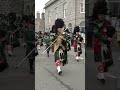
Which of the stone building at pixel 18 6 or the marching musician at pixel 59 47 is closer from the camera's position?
the stone building at pixel 18 6

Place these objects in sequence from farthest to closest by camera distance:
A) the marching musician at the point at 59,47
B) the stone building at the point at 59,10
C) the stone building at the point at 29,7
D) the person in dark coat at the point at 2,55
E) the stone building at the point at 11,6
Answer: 1. the marching musician at the point at 59,47
2. the stone building at the point at 59,10
3. the person in dark coat at the point at 2,55
4. the stone building at the point at 11,6
5. the stone building at the point at 29,7

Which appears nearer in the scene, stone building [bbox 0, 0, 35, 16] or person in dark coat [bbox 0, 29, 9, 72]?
stone building [bbox 0, 0, 35, 16]

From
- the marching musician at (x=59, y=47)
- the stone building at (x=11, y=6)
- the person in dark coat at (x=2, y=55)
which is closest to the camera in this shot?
the stone building at (x=11, y=6)

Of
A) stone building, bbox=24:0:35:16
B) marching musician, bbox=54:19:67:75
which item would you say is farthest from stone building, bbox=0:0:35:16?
marching musician, bbox=54:19:67:75

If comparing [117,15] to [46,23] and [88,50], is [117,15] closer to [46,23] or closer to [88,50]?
[88,50]

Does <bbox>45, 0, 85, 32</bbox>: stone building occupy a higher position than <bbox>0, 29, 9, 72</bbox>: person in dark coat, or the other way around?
<bbox>45, 0, 85, 32</bbox>: stone building

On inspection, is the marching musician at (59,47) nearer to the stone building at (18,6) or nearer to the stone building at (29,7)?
the stone building at (18,6)

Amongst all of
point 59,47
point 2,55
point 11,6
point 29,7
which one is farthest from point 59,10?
point 59,47

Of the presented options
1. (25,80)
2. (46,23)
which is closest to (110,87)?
(25,80)

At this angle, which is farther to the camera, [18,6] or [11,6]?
[11,6]

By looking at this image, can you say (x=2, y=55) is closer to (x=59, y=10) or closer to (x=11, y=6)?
(x=11, y=6)

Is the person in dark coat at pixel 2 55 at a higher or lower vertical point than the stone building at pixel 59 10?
lower

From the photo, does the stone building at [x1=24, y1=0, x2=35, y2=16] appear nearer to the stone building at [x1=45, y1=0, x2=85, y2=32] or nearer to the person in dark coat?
the person in dark coat

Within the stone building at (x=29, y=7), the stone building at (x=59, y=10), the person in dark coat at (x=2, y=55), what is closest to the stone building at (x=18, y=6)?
the stone building at (x=29, y=7)
